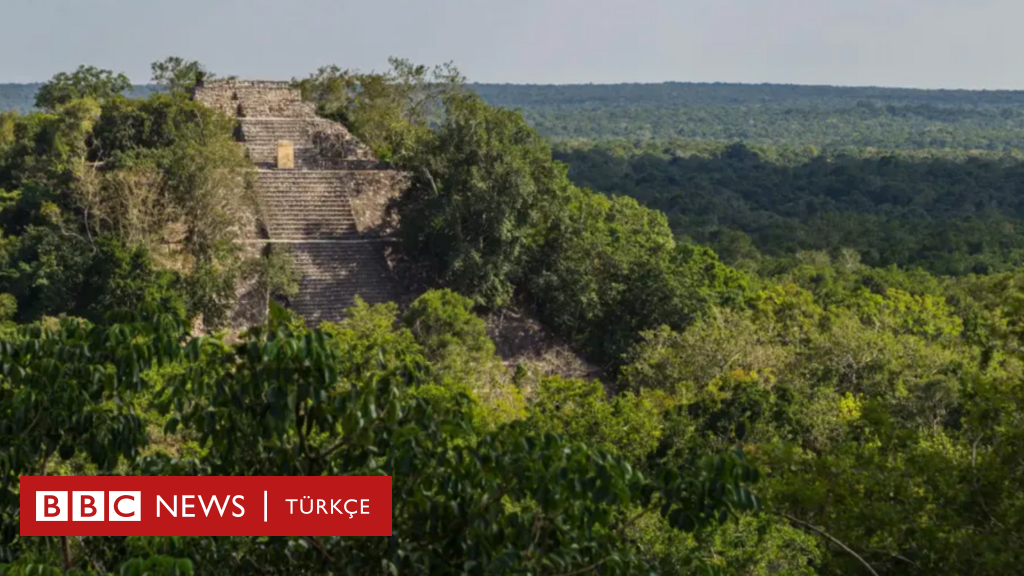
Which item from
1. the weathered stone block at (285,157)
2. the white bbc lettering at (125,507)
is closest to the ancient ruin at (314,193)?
the weathered stone block at (285,157)

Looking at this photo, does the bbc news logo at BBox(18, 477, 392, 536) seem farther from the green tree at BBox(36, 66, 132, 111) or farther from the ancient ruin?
the green tree at BBox(36, 66, 132, 111)

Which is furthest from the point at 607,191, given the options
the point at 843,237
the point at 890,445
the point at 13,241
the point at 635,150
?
the point at 890,445

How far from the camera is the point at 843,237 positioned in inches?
1633

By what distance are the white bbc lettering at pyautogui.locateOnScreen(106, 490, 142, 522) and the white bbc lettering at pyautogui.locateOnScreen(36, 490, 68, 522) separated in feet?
0.68

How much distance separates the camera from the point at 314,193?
2106 cm

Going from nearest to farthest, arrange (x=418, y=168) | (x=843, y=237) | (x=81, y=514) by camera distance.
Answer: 1. (x=81, y=514)
2. (x=418, y=168)
3. (x=843, y=237)

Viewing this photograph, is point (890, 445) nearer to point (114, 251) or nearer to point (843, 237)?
point (114, 251)

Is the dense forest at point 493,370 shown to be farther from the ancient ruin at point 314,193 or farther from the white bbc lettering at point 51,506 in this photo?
the ancient ruin at point 314,193

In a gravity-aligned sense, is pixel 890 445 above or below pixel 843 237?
above

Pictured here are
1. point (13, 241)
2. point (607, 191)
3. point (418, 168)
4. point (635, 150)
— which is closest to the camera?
point (13, 241)

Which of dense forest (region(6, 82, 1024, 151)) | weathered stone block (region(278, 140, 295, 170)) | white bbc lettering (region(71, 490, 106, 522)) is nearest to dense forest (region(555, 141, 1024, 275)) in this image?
weathered stone block (region(278, 140, 295, 170))

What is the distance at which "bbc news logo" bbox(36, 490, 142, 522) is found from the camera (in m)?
4.80

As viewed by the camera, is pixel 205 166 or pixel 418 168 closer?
pixel 205 166

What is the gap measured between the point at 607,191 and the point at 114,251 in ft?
142
